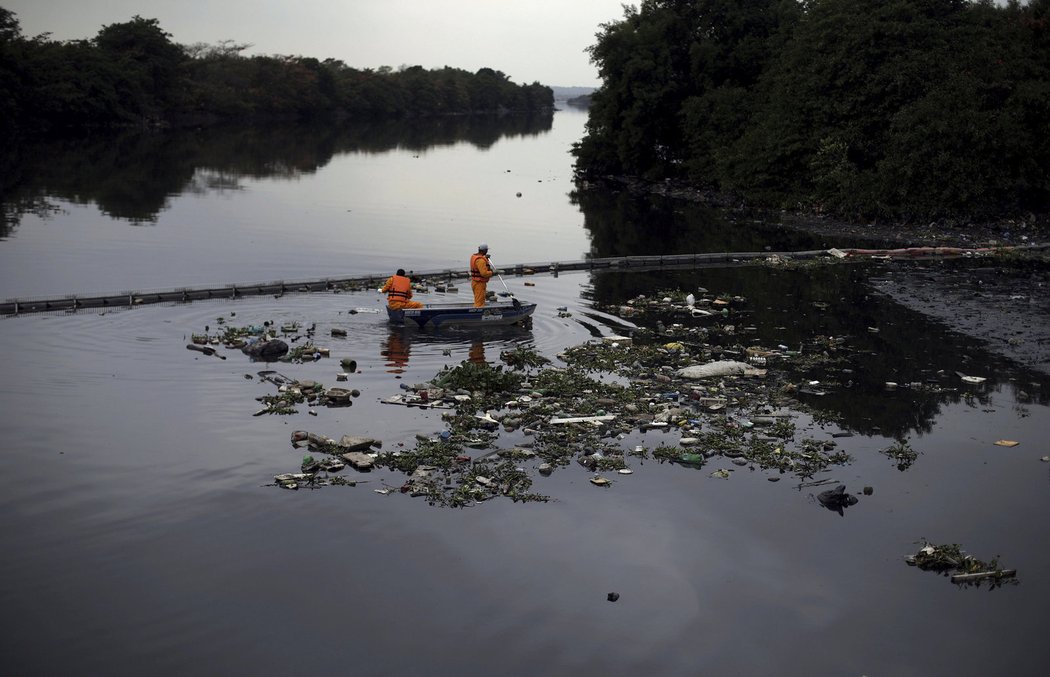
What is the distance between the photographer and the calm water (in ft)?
30.7

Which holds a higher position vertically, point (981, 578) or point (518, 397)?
point (518, 397)

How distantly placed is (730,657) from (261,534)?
5331mm

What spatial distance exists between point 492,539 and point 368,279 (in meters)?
15.7

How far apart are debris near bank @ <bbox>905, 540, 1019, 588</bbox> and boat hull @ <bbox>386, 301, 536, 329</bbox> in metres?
11.4

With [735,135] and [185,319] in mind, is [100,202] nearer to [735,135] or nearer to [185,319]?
[185,319]

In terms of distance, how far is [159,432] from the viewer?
14.5 meters

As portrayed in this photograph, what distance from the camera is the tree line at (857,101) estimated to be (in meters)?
39.0

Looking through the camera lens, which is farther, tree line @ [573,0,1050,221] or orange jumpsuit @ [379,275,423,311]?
tree line @ [573,0,1050,221]

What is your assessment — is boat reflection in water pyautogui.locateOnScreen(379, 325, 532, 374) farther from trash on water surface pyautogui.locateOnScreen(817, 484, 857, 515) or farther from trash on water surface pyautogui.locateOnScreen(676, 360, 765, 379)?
trash on water surface pyautogui.locateOnScreen(817, 484, 857, 515)

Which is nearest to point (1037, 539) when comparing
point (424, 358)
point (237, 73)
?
point (424, 358)

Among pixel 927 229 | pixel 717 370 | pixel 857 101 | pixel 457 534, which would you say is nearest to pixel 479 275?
pixel 717 370

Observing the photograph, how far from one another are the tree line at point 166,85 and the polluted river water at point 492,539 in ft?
240

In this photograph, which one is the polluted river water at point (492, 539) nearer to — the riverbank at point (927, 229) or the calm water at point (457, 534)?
the calm water at point (457, 534)

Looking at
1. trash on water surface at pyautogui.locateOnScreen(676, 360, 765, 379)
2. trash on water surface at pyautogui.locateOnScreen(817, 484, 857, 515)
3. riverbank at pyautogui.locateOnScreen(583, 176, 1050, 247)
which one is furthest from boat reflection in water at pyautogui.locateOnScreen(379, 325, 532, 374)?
riverbank at pyautogui.locateOnScreen(583, 176, 1050, 247)
